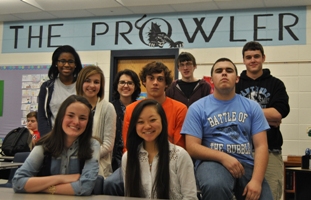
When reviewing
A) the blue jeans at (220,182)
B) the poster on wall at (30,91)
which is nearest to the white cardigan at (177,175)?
the blue jeans at (220,182)

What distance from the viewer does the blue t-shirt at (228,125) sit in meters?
Answer: 2.49

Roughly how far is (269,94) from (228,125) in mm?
671

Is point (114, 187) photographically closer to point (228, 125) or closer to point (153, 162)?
point (153, 162)

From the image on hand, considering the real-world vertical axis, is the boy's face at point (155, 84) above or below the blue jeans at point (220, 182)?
above

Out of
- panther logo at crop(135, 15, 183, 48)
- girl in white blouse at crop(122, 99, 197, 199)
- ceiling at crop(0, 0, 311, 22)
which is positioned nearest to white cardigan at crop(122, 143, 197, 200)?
girl in white blouse at crop(122, 99, 197, 199)

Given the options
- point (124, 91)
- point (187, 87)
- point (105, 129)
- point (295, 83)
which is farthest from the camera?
point (295, 83)

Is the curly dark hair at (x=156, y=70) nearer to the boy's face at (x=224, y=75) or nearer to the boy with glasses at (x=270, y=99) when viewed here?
the boy's face at (x=224, y=75)

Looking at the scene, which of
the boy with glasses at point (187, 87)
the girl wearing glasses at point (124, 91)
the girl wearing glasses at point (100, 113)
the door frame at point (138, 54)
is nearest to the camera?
the girl wearing glasses at point (100, 113)

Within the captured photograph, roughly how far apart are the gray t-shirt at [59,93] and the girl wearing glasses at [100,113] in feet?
0.58

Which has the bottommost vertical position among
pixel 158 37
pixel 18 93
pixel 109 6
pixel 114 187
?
pixel 114 187

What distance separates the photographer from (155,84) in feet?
9.35

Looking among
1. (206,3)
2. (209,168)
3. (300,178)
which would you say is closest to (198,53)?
(206,3)

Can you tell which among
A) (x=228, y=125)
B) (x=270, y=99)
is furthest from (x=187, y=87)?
(x=228, y=125)

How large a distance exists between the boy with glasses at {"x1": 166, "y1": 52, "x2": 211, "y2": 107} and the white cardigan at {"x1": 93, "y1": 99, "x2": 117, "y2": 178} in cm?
91
